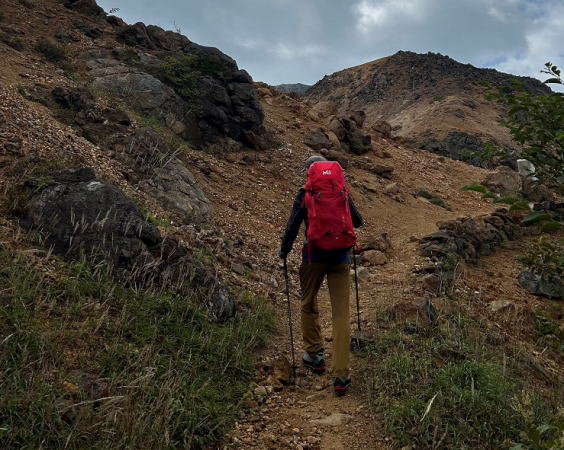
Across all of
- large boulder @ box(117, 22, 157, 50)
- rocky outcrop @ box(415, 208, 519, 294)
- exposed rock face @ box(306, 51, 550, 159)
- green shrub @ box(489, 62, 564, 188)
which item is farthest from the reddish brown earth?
exposed rock face @ box(306, 51, 550, 159)

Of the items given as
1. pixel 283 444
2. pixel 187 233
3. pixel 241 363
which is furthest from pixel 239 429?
pixel 187 233

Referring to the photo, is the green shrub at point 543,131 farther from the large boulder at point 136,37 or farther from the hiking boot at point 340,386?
the large boulder at point 136,37

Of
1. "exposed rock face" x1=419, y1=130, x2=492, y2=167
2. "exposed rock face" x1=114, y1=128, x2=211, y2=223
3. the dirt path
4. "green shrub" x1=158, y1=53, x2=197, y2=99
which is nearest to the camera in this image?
the dirt path

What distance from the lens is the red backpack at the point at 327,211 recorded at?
3.89m

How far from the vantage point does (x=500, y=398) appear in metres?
3.12

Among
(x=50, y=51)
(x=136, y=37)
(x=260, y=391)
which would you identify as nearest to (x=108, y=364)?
Result: (x=260, y=391)

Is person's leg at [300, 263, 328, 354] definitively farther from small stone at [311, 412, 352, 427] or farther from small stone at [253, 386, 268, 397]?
small stone at [311, 412, 352, 427]

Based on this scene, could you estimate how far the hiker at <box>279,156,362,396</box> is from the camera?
12.7ft

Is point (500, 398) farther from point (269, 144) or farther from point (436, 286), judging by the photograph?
point (269, 144)

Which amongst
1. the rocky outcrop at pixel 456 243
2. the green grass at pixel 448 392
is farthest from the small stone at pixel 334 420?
the rocky outcrop at pixel 456 243

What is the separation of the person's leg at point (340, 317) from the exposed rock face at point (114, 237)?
51.6 inches

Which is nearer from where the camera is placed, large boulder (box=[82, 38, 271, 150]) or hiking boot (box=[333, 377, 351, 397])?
hiking boot (box=[333, 377, 351, 397])

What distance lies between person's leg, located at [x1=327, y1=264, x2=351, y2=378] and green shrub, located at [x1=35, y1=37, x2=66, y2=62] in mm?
11323

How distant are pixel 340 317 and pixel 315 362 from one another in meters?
0.66
